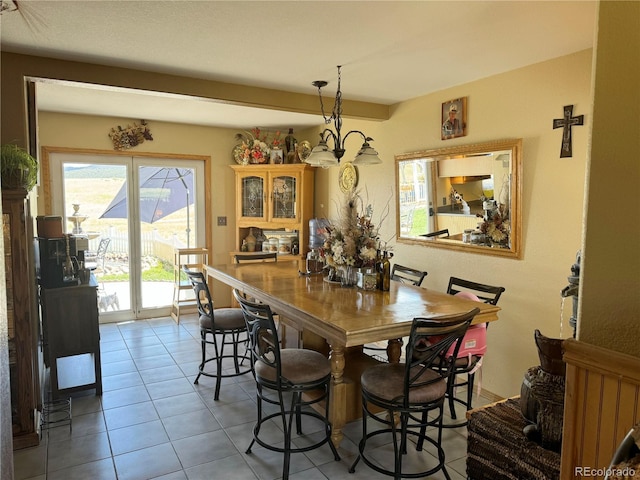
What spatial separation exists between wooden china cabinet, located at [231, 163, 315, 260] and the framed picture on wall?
2.22m

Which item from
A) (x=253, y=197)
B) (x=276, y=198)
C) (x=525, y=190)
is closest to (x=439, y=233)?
(x=525, y=190)

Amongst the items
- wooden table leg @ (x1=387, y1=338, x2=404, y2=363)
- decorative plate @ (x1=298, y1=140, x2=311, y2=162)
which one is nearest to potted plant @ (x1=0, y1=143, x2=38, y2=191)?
wooden table leg @ (x1=387, y1=338, x2=404, y2=363)

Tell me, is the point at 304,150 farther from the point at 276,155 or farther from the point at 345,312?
the point at 345,312

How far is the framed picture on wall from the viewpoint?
11.5 feet

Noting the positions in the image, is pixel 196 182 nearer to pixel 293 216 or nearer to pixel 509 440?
pixel 293 216

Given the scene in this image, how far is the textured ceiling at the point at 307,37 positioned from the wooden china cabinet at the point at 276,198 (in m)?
2.12

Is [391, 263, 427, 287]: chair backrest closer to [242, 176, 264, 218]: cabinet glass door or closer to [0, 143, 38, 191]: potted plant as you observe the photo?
[242, 176, 264, 218]: cabinet glass door

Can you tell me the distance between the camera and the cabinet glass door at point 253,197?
5.74 m

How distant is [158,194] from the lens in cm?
552

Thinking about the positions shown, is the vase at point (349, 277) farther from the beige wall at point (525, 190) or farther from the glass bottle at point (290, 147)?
the glass bottle at point (290, 147)

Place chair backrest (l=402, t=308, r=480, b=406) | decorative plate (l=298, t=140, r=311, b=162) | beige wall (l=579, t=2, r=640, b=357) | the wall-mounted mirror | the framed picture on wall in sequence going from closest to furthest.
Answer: beige wall (l=579, t=2, r=640, b=357)
chair backrest (l=402, t=308, r=480, b=406)
the wall-mounted mirror
the framed picture on wall
decorative plate (l=298, t=140, r=311, b=162)

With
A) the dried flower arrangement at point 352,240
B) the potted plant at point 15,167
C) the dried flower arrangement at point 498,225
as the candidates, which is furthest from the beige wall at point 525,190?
the potted plant at point 15,167

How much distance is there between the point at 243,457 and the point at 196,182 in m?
Result: 3.98

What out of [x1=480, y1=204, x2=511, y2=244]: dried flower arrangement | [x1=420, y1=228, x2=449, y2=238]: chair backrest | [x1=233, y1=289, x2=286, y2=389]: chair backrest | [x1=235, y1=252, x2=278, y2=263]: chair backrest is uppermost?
[x1=480, y1=204, x2=511, y2=244]: dried flower arrangement
